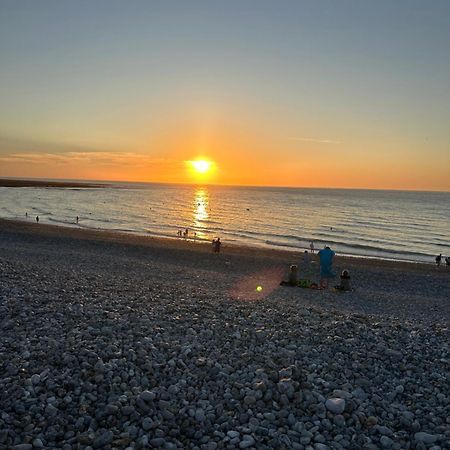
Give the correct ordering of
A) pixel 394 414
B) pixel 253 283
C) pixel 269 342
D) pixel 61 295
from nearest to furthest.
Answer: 1. pixel 394 414
2. pixel 269 342
3. pixel 61 295
4. pixel 253 283

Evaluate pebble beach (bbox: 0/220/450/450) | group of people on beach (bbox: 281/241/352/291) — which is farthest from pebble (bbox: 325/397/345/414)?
group of people on beach (bbox: 281/241/352/291)

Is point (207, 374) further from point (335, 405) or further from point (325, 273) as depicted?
point (325, 273)

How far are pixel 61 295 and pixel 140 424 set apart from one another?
6.46 metres

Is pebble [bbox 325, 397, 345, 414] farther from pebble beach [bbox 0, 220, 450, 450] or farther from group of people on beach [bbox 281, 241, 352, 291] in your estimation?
group of people on beach [bbox 281, 241, 352, 291]

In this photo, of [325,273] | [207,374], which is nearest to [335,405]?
[207,374]

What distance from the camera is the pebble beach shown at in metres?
5.55

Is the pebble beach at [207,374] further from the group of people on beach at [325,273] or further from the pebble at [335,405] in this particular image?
the group of people on beach at [325,273]

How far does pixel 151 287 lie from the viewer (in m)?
13.8

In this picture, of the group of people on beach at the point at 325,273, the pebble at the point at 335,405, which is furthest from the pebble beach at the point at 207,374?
the group of people on beach at the point at 325,273

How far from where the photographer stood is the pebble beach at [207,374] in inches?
218

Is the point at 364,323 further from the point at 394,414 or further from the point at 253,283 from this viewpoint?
the point at 253,283

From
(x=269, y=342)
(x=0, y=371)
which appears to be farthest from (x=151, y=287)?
(x=0, y=371)

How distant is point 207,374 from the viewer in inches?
273

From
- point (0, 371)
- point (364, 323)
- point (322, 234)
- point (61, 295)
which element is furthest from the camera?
point (322, 234)
